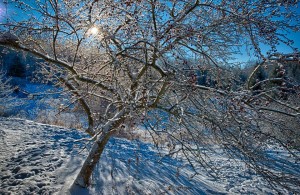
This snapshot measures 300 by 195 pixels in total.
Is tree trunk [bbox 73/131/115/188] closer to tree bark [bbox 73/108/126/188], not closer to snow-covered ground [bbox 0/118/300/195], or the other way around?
tree bark [bbox 73/108/126/188]

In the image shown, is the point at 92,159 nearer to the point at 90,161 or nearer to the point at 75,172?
the point at 90,161

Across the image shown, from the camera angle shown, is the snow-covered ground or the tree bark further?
the snow-covered ground

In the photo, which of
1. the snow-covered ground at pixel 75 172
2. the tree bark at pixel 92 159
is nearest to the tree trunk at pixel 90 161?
the tree bark at pixel 92 159

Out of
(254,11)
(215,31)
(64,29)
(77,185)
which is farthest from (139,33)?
(77,185)

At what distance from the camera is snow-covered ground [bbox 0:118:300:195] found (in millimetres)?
4160

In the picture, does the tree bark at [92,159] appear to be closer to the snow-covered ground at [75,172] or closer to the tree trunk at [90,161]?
the tree trunk at [90,161]

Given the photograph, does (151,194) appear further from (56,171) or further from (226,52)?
(226,52)

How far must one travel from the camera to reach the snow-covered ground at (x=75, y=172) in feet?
13.6

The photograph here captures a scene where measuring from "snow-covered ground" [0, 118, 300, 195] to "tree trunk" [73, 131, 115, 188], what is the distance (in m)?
0.15

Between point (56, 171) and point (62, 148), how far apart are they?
1598mm

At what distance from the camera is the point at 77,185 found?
404cm

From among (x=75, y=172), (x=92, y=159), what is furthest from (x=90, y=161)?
(x=75, y=172)

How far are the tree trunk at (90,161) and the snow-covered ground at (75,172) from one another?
0.51 feet

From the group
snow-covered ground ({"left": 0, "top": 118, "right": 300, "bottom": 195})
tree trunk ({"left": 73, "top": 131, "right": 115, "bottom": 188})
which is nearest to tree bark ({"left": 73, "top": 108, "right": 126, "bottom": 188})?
tree trunk ({"left": 73, "top": 131, "right": 115, "bottom": 188})
